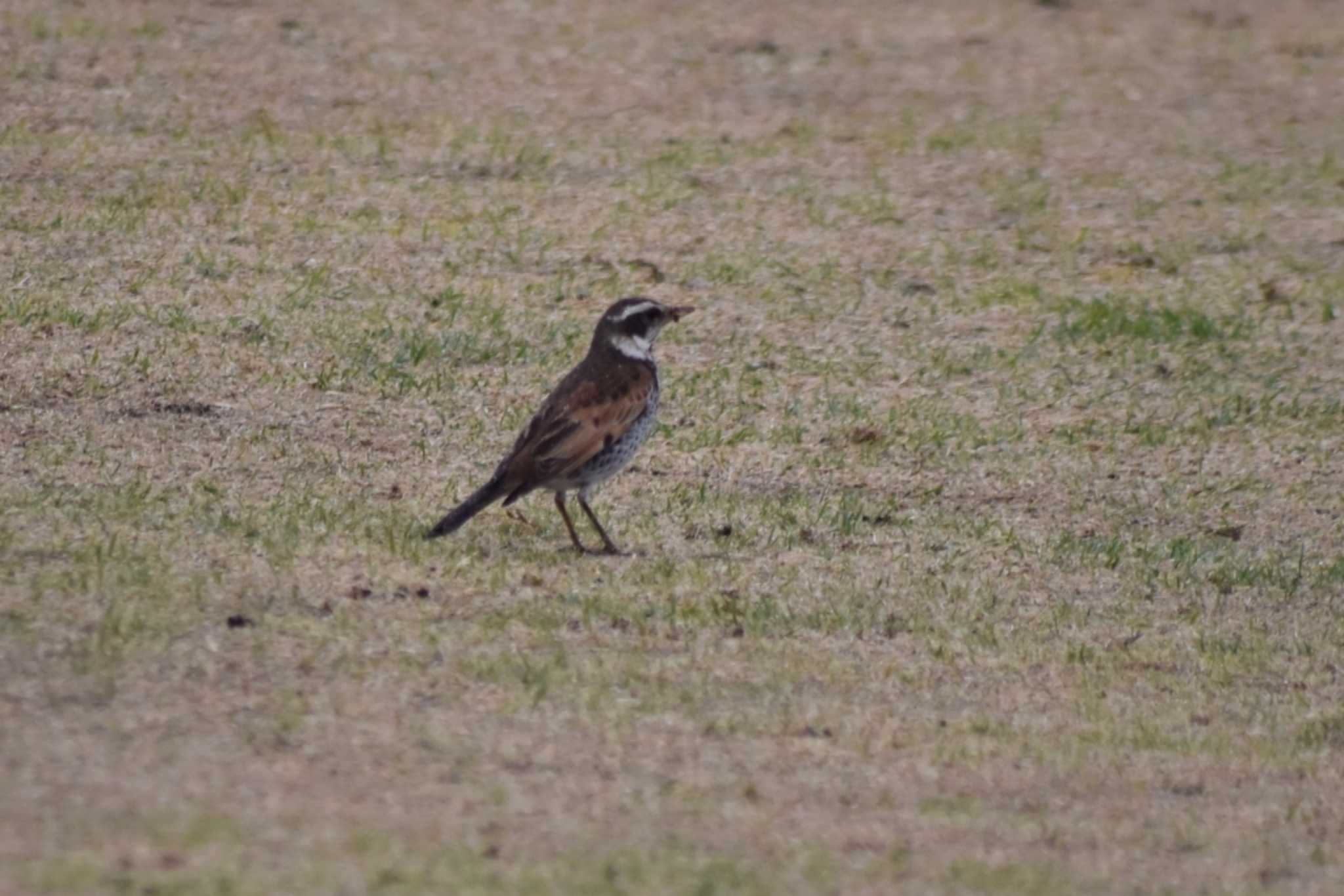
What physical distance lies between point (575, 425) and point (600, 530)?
46 centimetres

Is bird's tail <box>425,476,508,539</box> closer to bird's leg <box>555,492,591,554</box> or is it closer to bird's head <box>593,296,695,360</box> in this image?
bird's leg <box>555,492,591,554</box>

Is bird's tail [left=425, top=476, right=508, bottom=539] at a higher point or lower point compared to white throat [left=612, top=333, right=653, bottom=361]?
lower

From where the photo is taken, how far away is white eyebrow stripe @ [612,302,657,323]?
10258mm

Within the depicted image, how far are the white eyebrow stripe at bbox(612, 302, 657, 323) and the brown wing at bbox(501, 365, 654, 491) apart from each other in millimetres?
487

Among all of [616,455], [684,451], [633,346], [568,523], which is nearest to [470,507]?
[568,523]

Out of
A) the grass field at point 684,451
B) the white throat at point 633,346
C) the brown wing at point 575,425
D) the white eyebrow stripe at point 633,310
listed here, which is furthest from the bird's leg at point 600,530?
the white eyebrow stripe at point 633,310

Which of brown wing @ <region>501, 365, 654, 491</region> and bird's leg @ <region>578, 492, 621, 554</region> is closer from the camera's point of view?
brown wing @ <region>501, 365, 654, 491</region>

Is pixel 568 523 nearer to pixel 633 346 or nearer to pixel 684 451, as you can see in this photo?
pixel 633 346

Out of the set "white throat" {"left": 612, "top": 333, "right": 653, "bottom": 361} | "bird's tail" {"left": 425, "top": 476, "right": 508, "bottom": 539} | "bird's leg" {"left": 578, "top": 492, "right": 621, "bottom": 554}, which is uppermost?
"white throat" {"left": 612, "top": 333, "right": 653, "bottom": 361}

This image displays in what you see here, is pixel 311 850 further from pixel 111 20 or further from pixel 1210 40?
pixel 1210 40

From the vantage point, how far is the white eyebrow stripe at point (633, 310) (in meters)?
10.3

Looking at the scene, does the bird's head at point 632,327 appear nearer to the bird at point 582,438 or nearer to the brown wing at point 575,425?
the bird at point 582,438

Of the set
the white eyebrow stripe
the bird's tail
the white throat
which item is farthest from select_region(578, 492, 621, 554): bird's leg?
the white eyebrow stripe

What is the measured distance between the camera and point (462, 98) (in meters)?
A: 16.4
